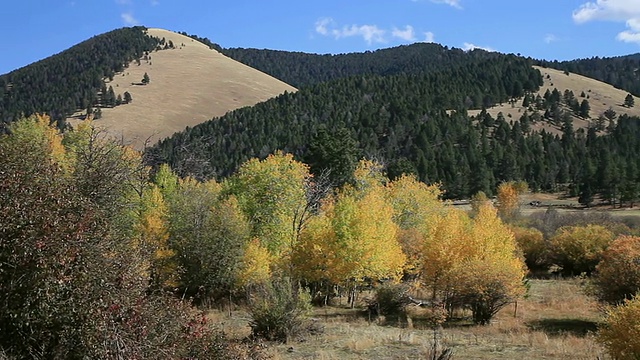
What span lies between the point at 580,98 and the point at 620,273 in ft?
543

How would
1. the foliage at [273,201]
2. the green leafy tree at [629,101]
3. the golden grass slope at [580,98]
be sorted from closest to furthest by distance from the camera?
the foliage at [273,201]
the golden grass slope at [580,98]
the green leafy tree at [629,101]

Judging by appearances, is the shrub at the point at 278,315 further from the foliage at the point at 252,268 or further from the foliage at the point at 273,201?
the foliage at the point at 273,201

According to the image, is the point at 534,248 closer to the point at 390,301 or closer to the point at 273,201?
the point at 390,301

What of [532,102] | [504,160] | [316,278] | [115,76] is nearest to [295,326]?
[316,278]

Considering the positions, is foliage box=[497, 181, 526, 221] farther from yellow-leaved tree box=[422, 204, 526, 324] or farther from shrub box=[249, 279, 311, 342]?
shrub box=[249, 279, 311, 342]

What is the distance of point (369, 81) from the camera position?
178250 mm

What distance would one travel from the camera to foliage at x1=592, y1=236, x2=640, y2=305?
84.7ft

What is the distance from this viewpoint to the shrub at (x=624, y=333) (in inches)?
551

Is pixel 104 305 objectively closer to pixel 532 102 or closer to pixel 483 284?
pixel 483 284

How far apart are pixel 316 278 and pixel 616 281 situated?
51.3 ft

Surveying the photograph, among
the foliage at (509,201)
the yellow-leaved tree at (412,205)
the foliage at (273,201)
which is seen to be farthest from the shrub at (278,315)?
the foliage at (509,201)

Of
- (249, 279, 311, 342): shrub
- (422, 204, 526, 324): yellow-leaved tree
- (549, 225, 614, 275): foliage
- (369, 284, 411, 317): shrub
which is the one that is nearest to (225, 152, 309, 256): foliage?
(369, 284, 411, 317): shrub

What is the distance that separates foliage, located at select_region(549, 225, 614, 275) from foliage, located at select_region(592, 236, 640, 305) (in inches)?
682

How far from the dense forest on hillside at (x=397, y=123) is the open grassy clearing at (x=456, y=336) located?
5438 centimetres
